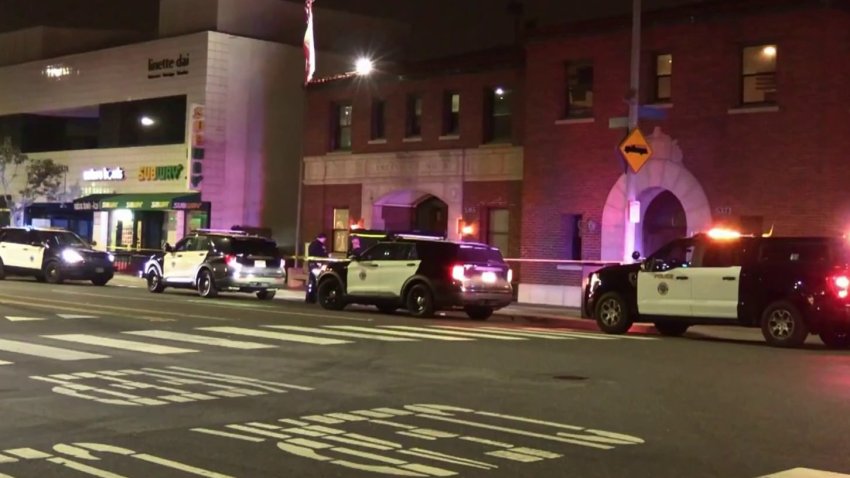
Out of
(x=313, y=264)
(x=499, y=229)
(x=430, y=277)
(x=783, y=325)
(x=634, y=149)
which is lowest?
(x=783, y=325)

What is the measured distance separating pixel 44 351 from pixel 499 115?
19271 mm

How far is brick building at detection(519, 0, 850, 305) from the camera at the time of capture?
23156 millimetres

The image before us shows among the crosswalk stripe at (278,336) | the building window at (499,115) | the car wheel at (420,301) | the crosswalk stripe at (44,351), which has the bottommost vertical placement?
the crosswalk stripe at (44,351)

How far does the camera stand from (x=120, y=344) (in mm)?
14727

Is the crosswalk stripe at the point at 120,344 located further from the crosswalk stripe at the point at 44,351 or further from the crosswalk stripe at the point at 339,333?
the crosswalk stripe at the point at 339,333

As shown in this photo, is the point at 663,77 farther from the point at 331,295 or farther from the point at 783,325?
the point at 783,325

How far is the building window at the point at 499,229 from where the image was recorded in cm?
3048

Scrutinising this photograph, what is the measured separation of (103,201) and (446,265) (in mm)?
24804

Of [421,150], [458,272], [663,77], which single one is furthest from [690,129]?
[421,150]

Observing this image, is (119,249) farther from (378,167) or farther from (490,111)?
(490,111)

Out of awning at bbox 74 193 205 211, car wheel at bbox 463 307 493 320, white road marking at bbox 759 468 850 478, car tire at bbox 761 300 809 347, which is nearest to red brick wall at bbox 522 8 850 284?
car wheel at bbox 463 307 493 320

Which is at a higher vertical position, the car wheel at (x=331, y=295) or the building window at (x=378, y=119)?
the building window at (x=378, y=119)

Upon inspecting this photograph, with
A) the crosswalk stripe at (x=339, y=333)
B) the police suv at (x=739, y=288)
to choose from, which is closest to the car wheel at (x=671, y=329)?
the police suv at (x=739, y=288)

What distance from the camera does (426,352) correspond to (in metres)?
14.5
